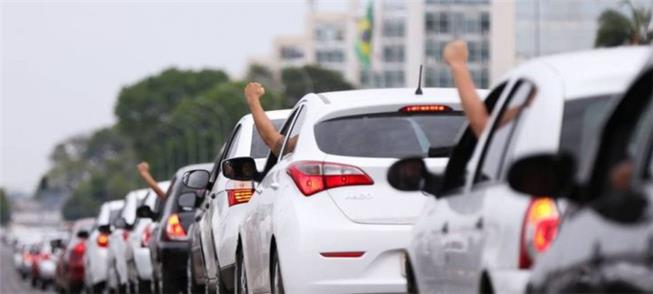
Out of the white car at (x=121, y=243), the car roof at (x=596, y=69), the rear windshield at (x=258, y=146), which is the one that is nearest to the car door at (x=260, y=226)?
the rear windshield at (x=258, y=146)

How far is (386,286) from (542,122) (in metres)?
3.92

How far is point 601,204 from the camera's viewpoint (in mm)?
5566

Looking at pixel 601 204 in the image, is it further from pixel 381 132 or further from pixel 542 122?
pixel 381 132

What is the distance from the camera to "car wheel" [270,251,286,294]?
37.7 ft

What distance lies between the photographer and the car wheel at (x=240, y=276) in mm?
13648

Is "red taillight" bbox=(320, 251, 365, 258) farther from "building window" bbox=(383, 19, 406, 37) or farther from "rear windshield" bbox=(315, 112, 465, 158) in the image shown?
"building window" bbox=(383, 19, 406, 37)

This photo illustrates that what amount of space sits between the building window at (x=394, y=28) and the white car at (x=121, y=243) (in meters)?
140

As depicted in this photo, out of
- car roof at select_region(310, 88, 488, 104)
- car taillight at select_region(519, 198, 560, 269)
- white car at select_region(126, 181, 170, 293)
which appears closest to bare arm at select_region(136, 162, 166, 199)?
white car at select_region(126, 181, 170, 293)

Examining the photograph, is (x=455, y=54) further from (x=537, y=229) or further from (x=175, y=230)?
(x=175, y=230)

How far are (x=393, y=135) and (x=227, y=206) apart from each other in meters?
4.55

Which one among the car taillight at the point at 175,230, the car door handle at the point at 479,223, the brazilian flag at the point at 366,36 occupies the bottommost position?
the brazilian flag at the point at 366,36

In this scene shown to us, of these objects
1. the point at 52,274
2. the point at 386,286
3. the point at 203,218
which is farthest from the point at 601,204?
the point at 52,274

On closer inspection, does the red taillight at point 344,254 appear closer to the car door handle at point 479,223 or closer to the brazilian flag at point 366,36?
the car door handle at point 479,223

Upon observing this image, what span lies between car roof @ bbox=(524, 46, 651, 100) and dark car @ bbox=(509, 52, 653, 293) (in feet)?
1.84
